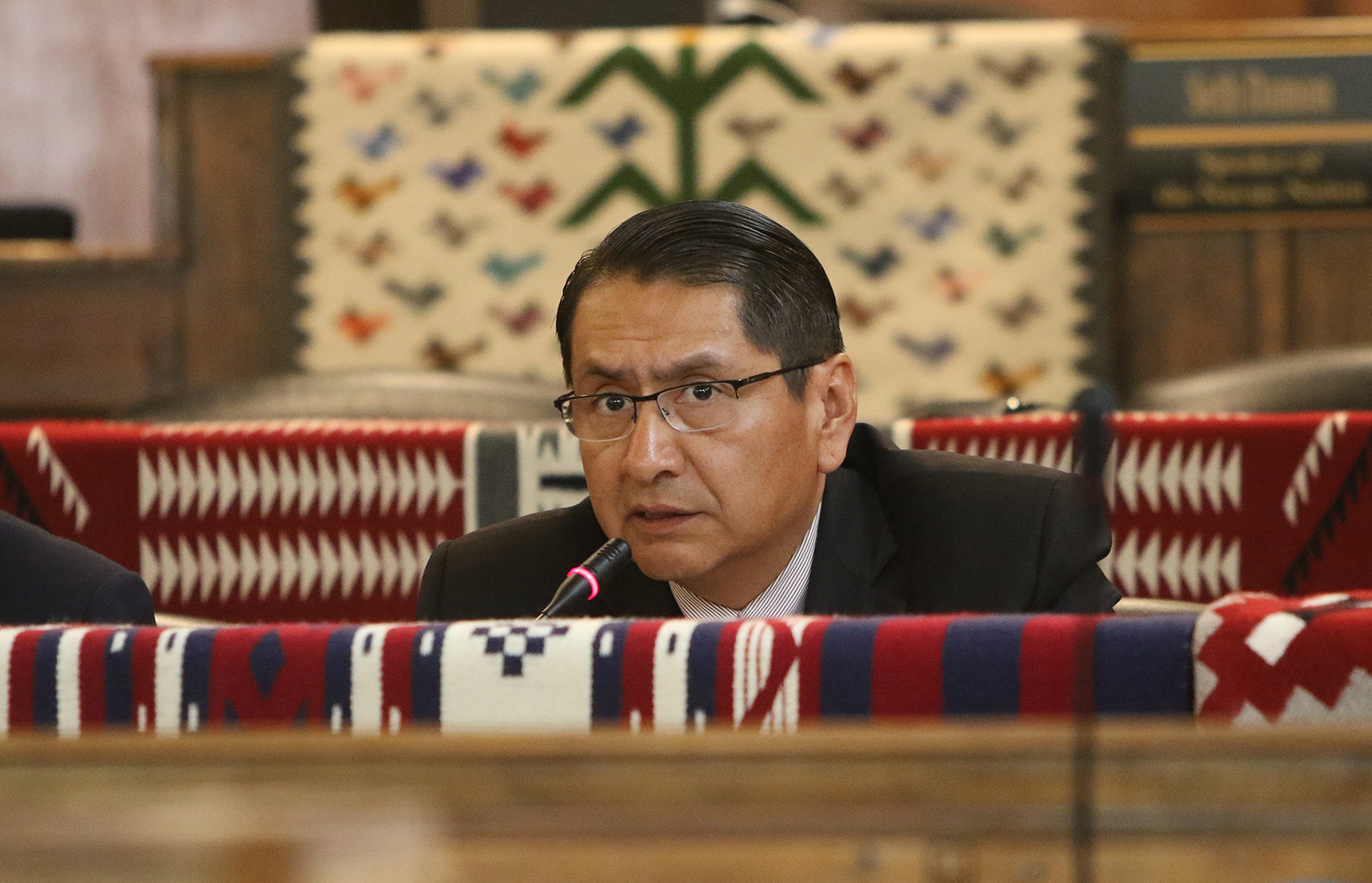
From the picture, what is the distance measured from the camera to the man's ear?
63.5 inches

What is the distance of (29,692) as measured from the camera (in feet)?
2.62

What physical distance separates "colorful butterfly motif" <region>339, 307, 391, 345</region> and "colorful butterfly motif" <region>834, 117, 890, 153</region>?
1.21 m

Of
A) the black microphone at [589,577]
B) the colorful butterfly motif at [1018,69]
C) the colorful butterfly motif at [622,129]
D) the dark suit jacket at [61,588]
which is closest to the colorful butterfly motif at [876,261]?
the colorful butterfly motif at [1018,69]

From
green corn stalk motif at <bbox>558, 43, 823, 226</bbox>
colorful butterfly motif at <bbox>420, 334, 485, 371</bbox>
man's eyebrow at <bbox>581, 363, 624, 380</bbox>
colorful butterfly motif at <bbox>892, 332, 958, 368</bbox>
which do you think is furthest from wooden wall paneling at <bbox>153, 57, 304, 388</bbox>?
man's eyebrow at <bbox>581, 363, 624, 380</bbox>

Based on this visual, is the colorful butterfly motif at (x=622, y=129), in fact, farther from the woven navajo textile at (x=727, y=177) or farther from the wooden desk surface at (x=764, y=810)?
the wooden desk surface at (x=764, y=810)

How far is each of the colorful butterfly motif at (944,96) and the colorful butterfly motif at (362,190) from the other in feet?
4.27

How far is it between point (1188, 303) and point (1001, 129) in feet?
2.00

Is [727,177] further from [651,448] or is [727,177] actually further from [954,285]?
[651,448]

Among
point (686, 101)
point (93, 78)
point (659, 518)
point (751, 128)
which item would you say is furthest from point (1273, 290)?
point (93, 78)

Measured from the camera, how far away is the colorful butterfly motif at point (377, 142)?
3.86 m

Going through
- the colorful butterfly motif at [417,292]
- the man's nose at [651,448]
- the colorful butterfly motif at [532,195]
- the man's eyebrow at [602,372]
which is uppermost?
the colorful butterfly motif at [532,195]

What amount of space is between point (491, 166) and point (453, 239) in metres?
0.21

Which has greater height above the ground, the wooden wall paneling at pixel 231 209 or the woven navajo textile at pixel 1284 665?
the wooden wall paneling at pixel 231 209

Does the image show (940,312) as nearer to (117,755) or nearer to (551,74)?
(551,74)
